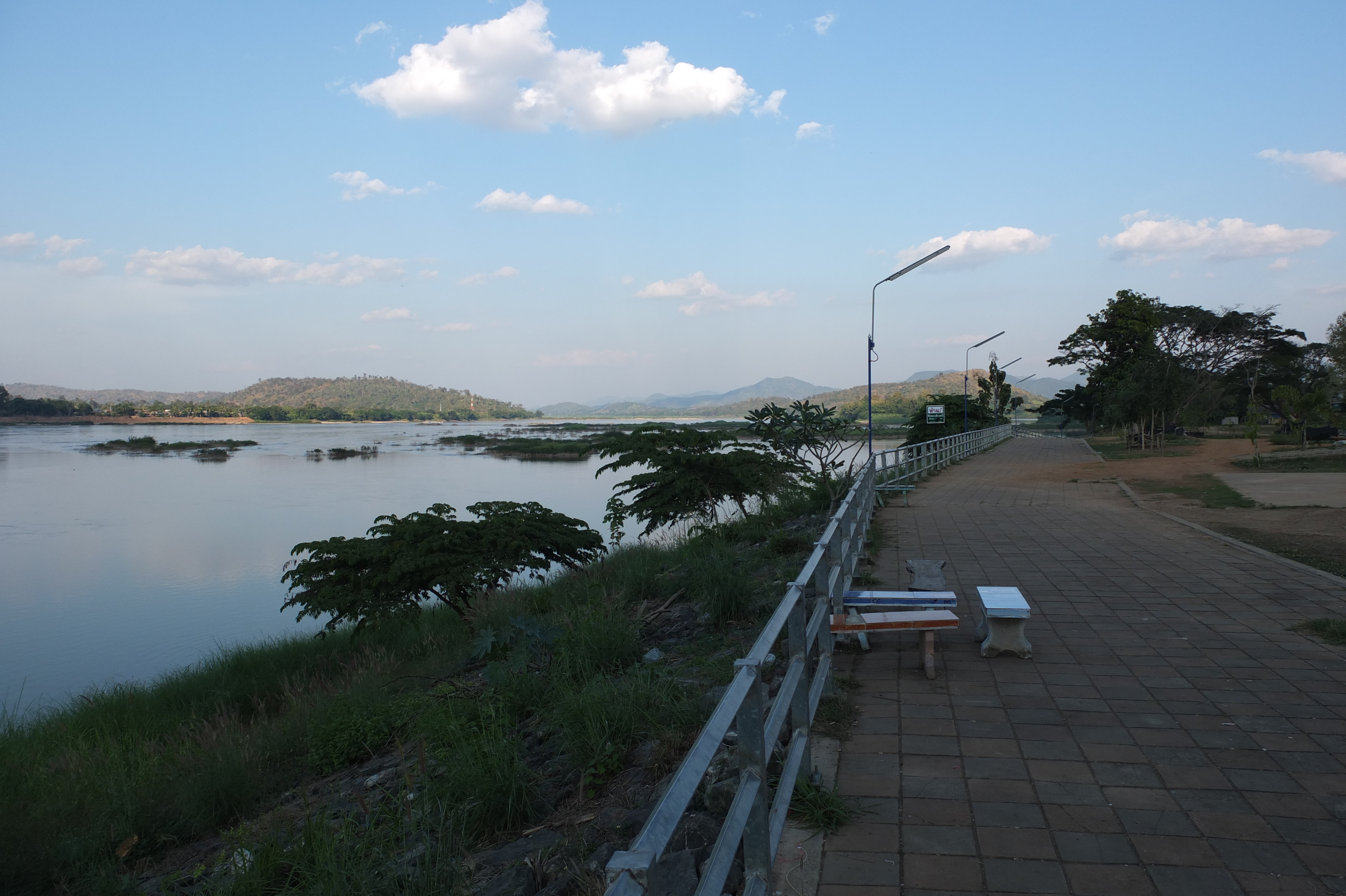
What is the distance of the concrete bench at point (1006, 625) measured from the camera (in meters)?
5.25

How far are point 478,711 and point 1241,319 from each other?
67.7 m

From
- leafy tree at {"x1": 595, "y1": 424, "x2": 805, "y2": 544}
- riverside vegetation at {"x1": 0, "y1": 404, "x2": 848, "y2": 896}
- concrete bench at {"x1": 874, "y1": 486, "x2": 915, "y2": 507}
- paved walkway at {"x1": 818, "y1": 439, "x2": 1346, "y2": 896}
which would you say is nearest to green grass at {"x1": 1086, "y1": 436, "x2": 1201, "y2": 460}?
concrete bench at {"x1": 874, "y1": 486, "x2": 915, "y2": 507}

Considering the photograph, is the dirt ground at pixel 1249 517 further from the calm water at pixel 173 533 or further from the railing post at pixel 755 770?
the calm water at pixel 173 533

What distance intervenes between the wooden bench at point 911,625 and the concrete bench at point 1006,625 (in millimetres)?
385

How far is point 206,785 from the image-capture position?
20.1 ft

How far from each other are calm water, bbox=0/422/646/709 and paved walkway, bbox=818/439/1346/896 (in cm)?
1354

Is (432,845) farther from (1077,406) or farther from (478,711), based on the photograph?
(1077,406)

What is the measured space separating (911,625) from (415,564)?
7.88 m

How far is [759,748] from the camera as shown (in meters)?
2.39

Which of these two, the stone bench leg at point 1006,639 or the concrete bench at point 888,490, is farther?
the concrete bench at point 888,490

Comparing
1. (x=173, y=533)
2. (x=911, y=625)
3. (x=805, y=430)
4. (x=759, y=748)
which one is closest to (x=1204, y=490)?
(x=805, y=430)

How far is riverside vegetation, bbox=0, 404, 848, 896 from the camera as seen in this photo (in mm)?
3908

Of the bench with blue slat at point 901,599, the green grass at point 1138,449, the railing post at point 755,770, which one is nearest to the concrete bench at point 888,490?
the bench with blue slat at point 901,599

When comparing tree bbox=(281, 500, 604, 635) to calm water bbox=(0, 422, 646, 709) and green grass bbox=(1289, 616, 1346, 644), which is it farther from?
green grass bbox=(1289, 616, 1346, 644)
